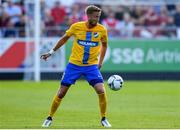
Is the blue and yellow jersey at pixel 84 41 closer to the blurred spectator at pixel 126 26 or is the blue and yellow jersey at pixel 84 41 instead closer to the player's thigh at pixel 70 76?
the player's thigh at pixel 70 76

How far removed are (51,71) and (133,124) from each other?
56.6 ft

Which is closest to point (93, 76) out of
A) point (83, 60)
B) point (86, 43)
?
point (83, 60)

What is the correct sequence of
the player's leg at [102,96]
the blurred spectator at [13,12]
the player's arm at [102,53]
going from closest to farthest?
the player's leg at [102,96] < the player's arm at [102,53] < the blurred spectator at [13,12]

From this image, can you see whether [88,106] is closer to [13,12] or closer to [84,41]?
[84,41]

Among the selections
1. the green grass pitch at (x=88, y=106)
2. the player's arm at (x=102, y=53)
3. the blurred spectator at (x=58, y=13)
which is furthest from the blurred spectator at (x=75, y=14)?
the player's arm at (x=102, y=53)

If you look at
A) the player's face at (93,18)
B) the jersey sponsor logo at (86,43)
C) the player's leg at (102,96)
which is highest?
the player's face at (93,18)

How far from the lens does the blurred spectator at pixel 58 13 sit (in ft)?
112

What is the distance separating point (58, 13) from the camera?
112 ft

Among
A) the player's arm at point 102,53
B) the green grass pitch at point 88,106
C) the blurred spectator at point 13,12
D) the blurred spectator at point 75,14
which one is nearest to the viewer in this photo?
the player's arm at point 102,53

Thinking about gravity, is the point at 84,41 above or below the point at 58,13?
above

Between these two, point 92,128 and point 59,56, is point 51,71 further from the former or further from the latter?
point 92,128

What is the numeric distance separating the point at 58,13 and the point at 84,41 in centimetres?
1845

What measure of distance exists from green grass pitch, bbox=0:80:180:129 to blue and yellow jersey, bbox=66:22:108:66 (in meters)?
1.37

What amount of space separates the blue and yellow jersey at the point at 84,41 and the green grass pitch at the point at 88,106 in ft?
4.48
